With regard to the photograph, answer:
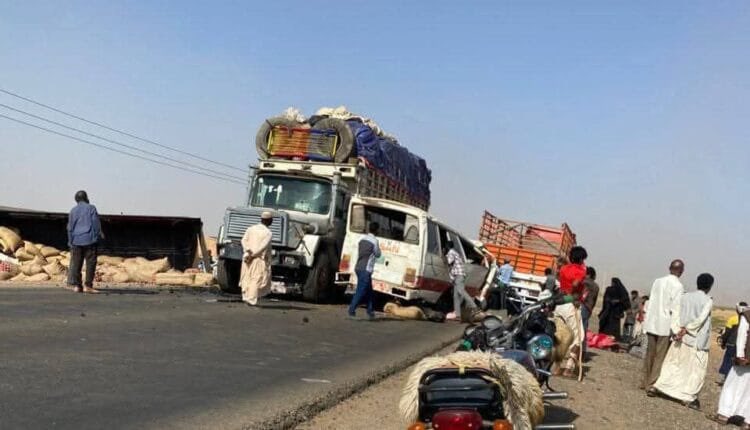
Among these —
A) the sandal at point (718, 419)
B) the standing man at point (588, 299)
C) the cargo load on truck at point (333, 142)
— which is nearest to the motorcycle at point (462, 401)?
the sandal at point (718, 419)

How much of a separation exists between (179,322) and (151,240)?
924cm

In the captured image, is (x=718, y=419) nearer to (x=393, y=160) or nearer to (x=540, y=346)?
(x=540, y=346)

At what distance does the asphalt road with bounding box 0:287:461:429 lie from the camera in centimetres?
486

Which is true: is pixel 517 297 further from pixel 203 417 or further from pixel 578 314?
pixel 203 417

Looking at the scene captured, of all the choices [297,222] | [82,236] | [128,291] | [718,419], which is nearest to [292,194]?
[297,222]

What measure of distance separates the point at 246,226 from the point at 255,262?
2224 millimetres

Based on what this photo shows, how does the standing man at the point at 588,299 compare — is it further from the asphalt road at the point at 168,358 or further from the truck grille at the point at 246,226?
the truck grille at the point at 246,226

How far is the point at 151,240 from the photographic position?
1800 centimetres

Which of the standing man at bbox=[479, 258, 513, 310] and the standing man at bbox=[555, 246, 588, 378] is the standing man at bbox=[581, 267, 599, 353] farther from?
the standing man at bbox=[479, 258, 513, 310]

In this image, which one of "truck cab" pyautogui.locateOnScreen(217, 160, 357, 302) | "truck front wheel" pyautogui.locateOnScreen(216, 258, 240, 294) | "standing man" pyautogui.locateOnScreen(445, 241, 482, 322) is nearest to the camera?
"truck cab" pyautogui.locateOnScreen(217, 160, 357, 302)

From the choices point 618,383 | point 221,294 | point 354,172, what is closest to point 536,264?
point 354,172

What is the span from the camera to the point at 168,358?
6.81 metres

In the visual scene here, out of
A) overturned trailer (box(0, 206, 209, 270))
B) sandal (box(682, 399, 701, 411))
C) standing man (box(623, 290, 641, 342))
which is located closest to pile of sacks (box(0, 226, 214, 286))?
overturned trailer (box(0, 206, 209, 270))

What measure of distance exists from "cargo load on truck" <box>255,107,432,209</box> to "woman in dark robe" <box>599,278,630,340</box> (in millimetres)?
5876
